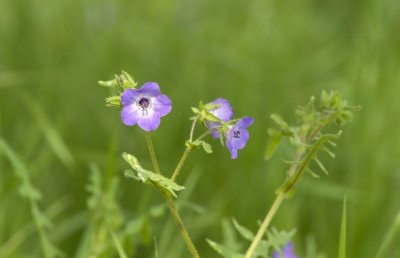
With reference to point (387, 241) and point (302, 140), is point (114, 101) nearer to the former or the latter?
point (302, 140)

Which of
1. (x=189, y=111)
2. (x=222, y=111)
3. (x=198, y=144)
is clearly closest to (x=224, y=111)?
(x=222, y=111)

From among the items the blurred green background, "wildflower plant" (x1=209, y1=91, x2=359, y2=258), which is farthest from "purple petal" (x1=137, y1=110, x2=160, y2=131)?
the blurred green background

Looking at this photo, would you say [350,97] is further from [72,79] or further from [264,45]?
[72,79]

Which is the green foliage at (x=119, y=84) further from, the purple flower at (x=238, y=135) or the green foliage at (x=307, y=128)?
the green foliage at (x=307, y=128)

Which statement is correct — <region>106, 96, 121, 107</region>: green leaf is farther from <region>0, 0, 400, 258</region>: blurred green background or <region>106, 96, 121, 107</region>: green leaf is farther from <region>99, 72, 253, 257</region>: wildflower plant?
<region>0, 0, 400, 258</region>: blurred green background

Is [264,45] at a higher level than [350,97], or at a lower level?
higher

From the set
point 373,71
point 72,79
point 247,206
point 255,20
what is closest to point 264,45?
point 255,20

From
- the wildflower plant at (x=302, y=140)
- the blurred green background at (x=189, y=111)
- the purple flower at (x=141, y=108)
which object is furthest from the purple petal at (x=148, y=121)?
the blurred green background at (x=189, y=111)
